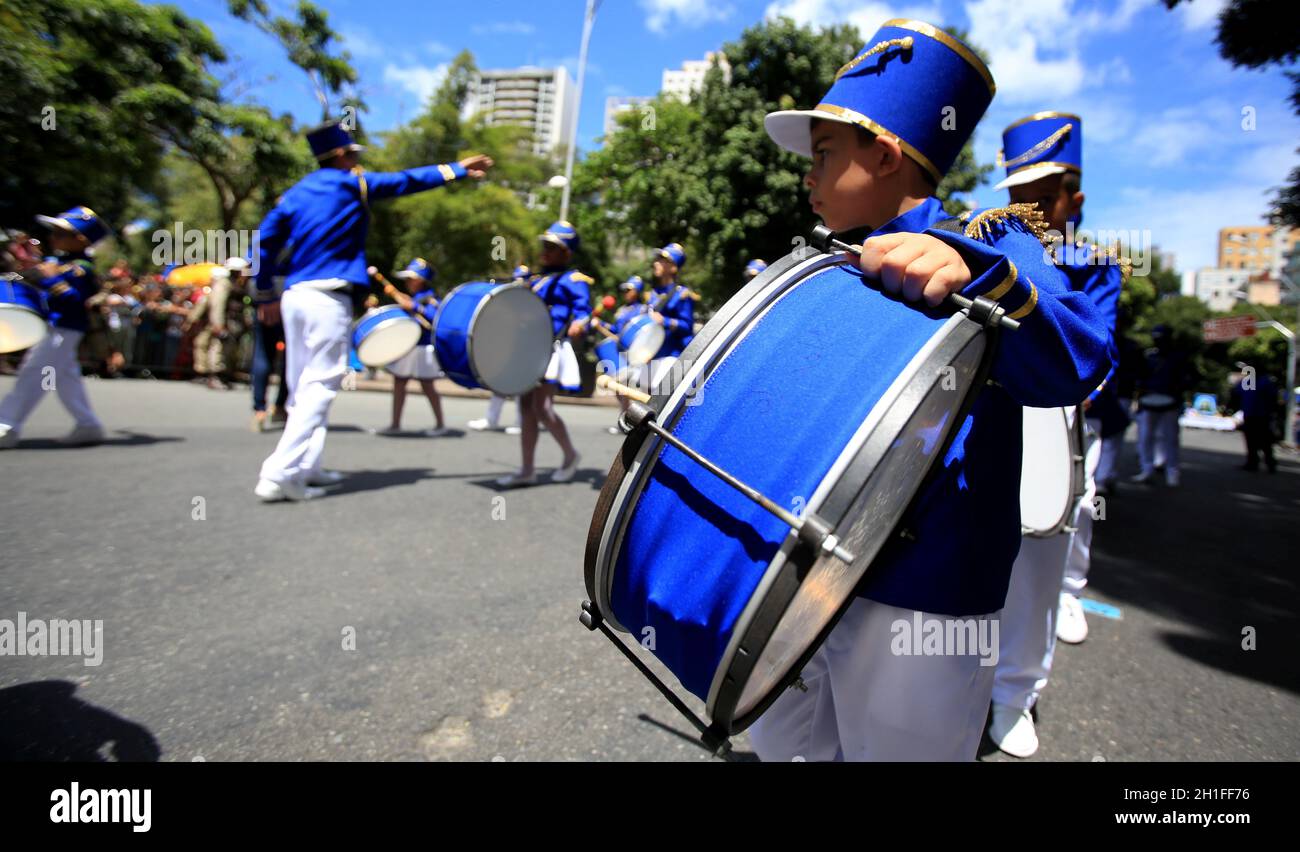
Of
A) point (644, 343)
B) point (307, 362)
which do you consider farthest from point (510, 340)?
point (644, 343)

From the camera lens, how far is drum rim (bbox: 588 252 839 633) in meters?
1.19

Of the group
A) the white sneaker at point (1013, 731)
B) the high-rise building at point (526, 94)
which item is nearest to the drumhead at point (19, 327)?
the white sneaker at point (1013, 731)

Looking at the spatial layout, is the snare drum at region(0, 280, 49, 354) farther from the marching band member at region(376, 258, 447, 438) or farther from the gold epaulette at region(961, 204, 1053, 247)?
Result: the gold epaulette at region(961, 204, 1053, 247)

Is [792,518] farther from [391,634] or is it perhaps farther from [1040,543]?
[391,634]

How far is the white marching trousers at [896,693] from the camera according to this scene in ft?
4.40

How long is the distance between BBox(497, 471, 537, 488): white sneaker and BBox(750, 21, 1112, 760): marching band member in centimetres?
484

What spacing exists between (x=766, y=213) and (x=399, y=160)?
19.7 meters

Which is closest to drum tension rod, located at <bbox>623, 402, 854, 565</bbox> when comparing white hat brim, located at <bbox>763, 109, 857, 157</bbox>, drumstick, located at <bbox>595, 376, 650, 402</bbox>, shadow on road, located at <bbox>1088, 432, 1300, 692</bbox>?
drumstick, located at <bbox>595, 376, 650, 402</bbox>

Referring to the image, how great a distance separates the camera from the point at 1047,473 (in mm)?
2469

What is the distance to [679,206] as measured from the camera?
21562mm

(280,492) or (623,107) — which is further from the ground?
(623,107)

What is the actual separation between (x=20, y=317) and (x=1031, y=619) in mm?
7282

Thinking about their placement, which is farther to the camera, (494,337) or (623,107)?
(623,107)
